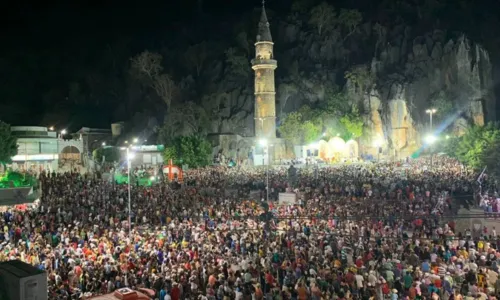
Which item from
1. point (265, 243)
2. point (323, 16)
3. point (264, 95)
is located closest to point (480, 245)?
point (265, 243)

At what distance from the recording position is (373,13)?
238 feet

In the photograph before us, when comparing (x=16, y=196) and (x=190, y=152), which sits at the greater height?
(x=190, y=152)

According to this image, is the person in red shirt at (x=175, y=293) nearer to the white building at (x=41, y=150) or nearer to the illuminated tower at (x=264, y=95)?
the white building at (x=41, y=150)

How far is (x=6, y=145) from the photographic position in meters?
42.8

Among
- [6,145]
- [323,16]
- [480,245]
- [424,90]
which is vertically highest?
[323,16]

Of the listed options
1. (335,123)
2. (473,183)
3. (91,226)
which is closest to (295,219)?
(91,226)

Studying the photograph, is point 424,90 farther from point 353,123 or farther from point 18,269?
point 18,269

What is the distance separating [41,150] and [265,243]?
143ft

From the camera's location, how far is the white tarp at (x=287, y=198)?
25.7 meters

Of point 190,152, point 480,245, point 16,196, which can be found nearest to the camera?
point 480,245

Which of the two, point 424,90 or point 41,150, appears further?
point 424,90

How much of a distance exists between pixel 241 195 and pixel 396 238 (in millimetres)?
12952

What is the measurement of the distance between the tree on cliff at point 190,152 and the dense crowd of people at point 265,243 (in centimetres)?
2130

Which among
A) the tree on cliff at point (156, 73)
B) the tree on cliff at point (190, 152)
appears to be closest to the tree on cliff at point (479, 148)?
the tree on cliff at point (190, 152)
